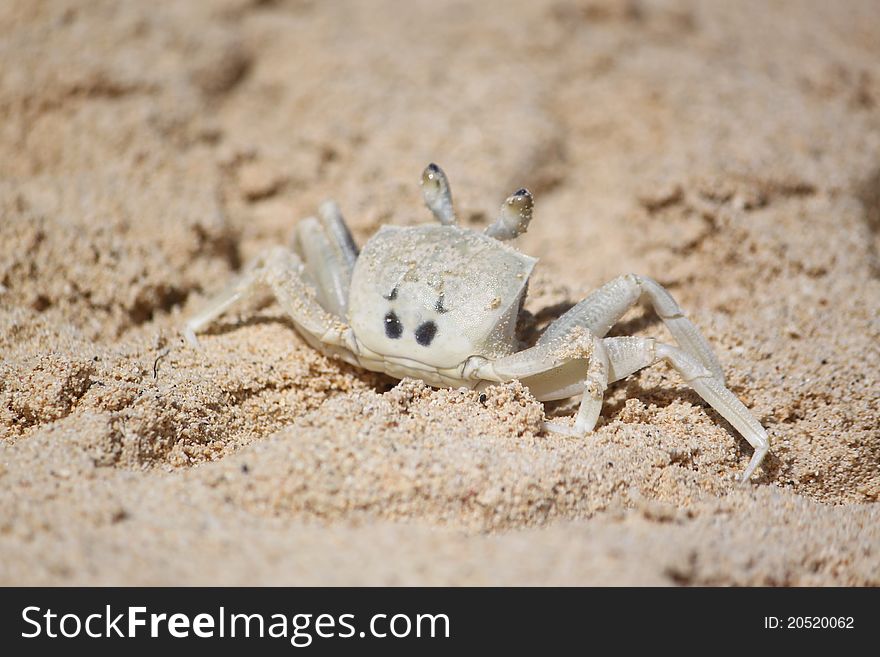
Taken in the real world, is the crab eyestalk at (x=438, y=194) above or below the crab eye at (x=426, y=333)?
above

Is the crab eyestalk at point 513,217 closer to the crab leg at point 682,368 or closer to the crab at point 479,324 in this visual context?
the crab at point 479,324

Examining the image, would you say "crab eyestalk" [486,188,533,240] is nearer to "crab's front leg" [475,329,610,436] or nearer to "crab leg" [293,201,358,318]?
"crab's front leg" [475,329,610,436]

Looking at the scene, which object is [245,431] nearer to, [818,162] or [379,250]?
[379,250]

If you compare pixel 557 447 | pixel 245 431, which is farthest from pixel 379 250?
pixel 557 447

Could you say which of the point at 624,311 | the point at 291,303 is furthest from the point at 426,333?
the point at 624,311

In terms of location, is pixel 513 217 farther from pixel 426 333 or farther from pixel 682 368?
pixel 682 368

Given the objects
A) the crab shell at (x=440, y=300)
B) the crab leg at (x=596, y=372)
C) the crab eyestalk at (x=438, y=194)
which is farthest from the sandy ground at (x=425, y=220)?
the crab eyestalk at (x=438, y=194)

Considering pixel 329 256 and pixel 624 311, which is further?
pixel 329 256
